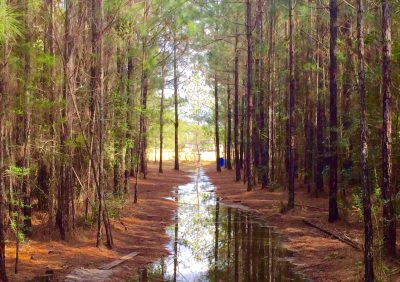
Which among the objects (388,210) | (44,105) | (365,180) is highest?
(44,105)

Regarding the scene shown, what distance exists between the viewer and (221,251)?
11.5 metres

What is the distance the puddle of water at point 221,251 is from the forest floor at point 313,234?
46 centimetres

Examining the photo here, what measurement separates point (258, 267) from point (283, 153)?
18342 mm

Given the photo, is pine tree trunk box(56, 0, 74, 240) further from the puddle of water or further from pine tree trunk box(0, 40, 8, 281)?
pine tree trunk box(0, 40, 8, 281)

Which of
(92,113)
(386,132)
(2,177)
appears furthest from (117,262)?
(386,132)

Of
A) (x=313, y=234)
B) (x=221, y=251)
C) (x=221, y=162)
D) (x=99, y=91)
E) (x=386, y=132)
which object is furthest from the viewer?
(x=221, y=162)

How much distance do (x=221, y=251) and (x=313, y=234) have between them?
133 inches

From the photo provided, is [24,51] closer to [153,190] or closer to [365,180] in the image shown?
[365,180]

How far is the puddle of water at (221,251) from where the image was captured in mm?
9406

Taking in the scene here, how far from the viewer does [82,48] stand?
39.9ft

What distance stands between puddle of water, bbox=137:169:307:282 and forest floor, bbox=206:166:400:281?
455 millimetres

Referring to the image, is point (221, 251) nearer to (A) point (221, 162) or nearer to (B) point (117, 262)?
(B) point (117, 262)

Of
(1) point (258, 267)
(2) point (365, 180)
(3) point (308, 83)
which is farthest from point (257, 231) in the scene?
(3) point (308, 83)

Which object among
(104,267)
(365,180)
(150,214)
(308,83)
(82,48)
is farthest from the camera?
(308,83)
